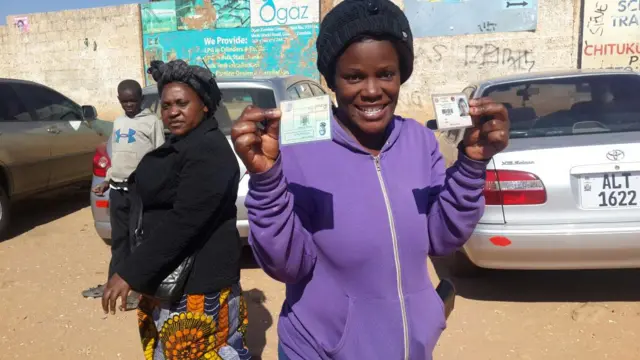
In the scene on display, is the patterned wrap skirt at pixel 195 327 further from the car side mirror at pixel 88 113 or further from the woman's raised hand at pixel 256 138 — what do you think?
the car side mirror at pixel 88 113

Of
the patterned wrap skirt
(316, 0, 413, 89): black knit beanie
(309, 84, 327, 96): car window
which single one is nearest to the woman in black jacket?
the patterned wrap skirt

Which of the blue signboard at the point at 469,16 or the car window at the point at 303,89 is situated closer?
the car window at the point at 303,89

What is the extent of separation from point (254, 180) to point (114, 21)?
53.6 ft

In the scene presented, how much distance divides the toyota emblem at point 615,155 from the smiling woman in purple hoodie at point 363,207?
6.50 feet

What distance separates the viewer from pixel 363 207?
1349mm

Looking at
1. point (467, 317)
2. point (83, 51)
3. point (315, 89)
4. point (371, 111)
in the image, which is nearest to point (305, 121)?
point (371, 111)

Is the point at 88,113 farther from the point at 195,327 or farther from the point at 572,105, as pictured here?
the point at 572,105

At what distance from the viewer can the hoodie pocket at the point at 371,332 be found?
1353 mm

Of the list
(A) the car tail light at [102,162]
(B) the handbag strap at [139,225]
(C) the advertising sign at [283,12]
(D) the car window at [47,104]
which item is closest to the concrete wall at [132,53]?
(C) the advertising sign at [283,12]

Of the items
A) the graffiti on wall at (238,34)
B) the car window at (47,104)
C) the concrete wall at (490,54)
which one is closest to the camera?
the car window at (47,104)

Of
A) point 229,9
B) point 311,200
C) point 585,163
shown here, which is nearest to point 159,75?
point 311,200

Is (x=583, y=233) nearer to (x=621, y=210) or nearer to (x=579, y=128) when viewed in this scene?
(x=621, y=210)

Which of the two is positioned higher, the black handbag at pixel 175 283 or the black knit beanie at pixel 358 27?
the black knit beanie at pixel 358 27

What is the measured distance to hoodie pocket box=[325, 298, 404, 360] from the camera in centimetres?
135
